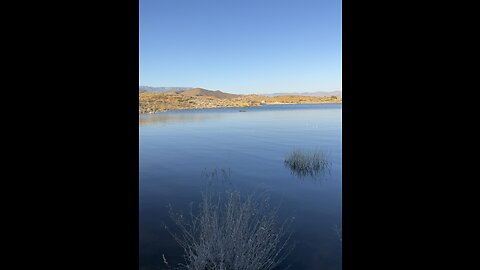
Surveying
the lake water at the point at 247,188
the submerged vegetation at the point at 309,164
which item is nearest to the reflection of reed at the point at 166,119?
the lake water at the point at 247,188

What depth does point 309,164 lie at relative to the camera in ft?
35.3

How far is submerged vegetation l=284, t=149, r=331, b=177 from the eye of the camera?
1041cm

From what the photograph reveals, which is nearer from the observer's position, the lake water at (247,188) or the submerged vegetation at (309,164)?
the lake water at (247,188)

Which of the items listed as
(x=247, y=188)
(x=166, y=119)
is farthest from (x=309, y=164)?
(x=166, y=119)

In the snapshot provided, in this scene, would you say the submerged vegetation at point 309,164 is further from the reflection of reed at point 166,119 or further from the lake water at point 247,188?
the reflection of reed at point 166,119

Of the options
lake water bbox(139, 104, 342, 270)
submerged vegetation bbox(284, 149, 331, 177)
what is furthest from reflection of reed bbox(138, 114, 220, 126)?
submerged vegetation bbox(284, 149, 331, 177)

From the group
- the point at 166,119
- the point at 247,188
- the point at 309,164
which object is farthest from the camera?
the point at 166,119

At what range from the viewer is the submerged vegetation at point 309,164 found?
10406 millimetres

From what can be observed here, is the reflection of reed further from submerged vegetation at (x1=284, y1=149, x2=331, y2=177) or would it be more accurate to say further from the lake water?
submerged vegetation at (x1=284, y1=149, x2=331, y2=177)

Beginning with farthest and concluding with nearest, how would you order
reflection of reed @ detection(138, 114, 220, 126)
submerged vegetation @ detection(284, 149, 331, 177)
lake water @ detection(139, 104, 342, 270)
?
reflection of reed @ detection(138, 114, 220, 126) < submerged vegetation @ detection(284, 149, 331, 177) < lake water @ detection(139, 104, 342, 270)

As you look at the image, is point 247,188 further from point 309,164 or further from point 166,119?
point 166,119
